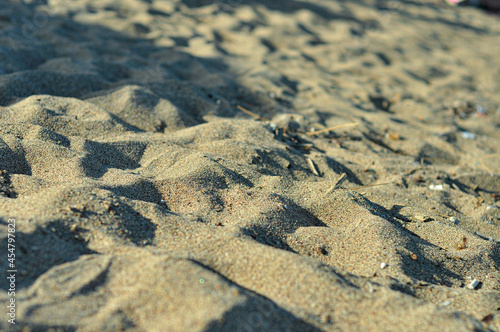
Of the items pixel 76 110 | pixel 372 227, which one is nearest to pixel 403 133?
pixel 372 227

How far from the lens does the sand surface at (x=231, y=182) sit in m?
1.17

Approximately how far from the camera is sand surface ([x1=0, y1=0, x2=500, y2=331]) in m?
1.17

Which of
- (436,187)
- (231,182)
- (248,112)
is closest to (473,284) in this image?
(436,187)

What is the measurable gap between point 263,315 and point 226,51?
351 cm

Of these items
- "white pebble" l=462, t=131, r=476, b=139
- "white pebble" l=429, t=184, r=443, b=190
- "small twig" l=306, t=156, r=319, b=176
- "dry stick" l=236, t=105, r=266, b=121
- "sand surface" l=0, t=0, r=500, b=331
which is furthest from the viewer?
"white pebble" l=462, t=131, r=476, b=139

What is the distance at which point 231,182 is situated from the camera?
1896mm

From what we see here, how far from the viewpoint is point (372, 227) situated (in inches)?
66.6

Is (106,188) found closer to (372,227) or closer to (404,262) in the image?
(372,227)

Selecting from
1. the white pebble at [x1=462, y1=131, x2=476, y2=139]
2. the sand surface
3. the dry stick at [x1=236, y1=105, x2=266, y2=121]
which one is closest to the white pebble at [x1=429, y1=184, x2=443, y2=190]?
the sand surface

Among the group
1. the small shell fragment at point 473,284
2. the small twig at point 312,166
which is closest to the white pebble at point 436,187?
the small twig at point 312,166

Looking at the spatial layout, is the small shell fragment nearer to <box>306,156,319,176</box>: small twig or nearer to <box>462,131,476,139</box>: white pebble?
<box>306,156,319,176</box>: small twig

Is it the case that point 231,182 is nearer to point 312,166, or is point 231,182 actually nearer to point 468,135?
point 312,166

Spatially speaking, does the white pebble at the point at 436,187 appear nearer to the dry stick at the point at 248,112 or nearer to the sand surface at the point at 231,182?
the sand surface at the point at 231,182

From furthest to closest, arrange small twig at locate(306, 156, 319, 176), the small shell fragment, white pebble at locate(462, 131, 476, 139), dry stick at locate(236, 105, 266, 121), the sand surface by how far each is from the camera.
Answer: white pebble at locate(462, 131, 476, 139)
dry stick at locate(236, 105, 266, 121)
small twig at locate(306, 156, 319, 176)
the small shell fragment
the sand surface
